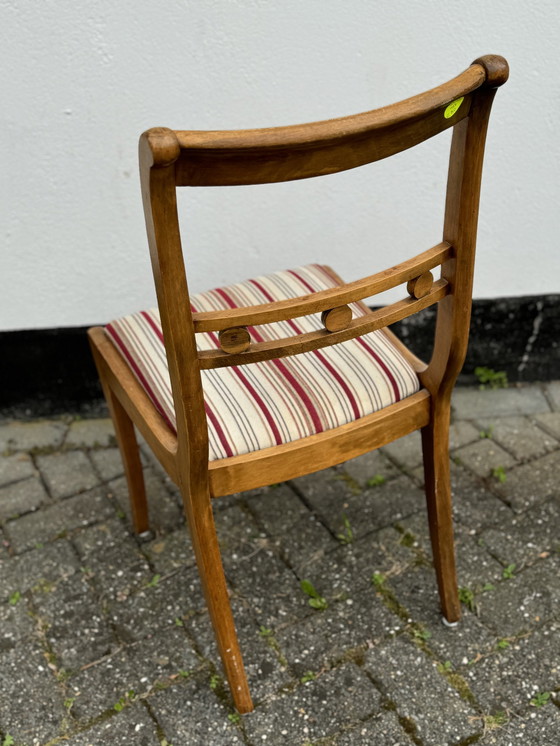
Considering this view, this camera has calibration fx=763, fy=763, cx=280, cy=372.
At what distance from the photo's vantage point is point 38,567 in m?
1.97

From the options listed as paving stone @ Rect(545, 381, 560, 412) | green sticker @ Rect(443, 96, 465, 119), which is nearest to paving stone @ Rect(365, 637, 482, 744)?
paving stone @ Rect(545, 381, 560, 412)

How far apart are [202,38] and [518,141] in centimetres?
93

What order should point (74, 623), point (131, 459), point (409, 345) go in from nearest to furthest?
point (74, 623) → point (131, 459) → point (409, 345)

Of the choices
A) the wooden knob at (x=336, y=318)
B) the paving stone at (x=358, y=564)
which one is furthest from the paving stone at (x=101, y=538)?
the wooden knob at (x=336, y=318)

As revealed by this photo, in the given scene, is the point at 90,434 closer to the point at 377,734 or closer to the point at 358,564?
the point at 358,564

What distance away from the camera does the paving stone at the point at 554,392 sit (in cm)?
250

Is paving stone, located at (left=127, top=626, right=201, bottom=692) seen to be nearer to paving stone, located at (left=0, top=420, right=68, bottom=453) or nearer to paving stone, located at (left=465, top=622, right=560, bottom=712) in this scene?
paving stone, located at (left=465, top=622, right=560, bottom=712)

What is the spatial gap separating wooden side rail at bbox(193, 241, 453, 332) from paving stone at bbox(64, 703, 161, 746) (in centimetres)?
95

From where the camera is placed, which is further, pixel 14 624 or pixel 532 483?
pixel 532 483

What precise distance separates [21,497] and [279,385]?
1080 mm

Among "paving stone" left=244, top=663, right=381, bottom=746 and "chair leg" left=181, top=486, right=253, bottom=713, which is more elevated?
"chair leg" left=181, top=486, right=253, bottom=713

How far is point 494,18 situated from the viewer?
199 cm

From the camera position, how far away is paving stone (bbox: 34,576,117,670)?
5.78 feet

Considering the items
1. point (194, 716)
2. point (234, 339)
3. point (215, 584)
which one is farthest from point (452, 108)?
point (194, 716)
